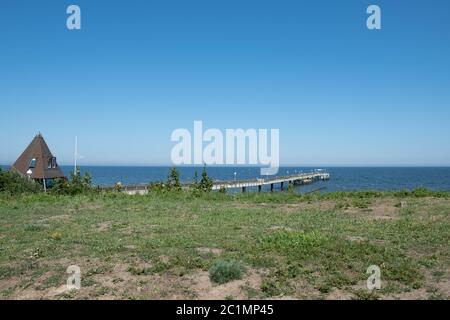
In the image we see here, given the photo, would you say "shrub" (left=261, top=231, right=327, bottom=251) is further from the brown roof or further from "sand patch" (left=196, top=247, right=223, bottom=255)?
the brown roof

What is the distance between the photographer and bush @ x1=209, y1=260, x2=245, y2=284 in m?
8.98

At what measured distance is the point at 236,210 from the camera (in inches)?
771

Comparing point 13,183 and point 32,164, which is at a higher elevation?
point 32,164

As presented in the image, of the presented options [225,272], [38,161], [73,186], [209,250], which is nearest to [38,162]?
[38,161]

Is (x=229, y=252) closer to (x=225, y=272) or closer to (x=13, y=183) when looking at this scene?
(x=225, y=272)

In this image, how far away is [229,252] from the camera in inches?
440

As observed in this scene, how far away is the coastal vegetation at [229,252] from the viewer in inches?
341

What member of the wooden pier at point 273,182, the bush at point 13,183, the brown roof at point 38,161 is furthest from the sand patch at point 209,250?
the brown roof at point 38,161

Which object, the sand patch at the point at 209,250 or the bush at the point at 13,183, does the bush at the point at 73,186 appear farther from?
the sand patch at the point at 209,250

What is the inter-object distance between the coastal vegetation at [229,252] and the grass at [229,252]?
1.1 inches

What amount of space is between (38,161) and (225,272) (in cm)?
5392

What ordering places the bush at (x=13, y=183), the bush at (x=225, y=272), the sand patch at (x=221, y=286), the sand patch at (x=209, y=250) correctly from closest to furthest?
the sand patch at (x=221, y=286) < the bush at (x=225, y=272) < the sand patch at (x=209, y=250) < the bush at (x=13, y=183)
